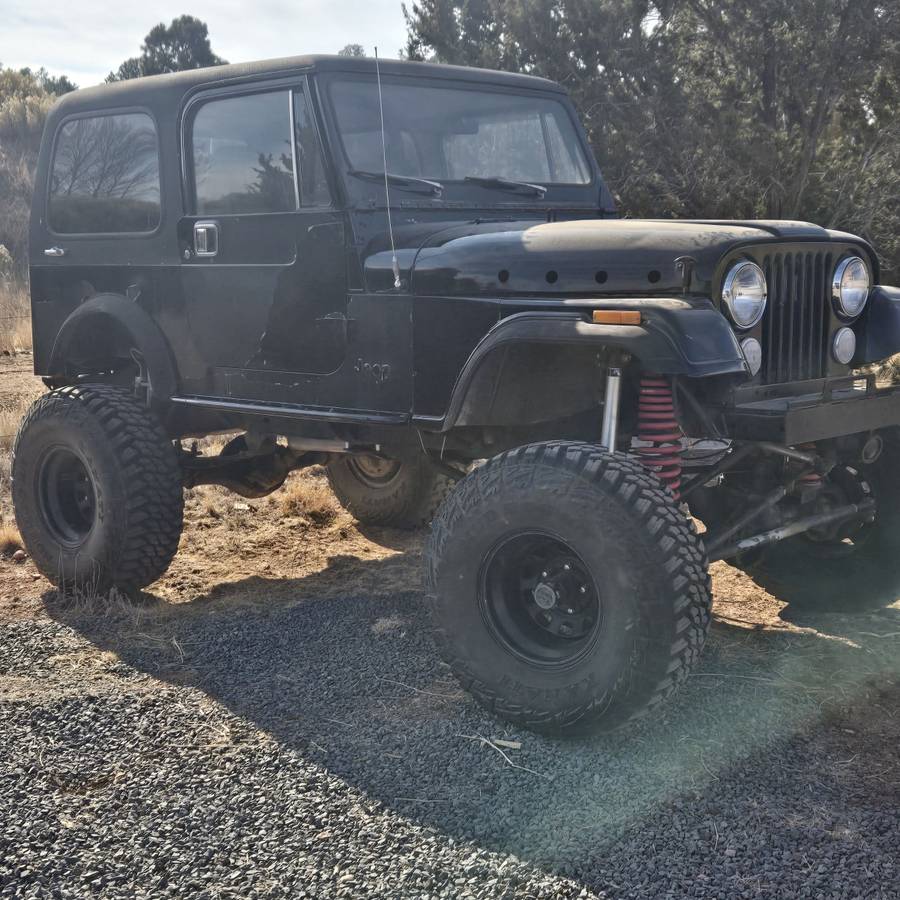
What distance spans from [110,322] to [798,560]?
3.13 meters

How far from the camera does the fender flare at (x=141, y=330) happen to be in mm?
4934

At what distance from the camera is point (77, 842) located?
2.93 meters

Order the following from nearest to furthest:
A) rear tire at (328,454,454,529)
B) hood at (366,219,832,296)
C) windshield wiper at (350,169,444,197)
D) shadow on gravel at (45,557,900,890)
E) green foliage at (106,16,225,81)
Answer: shadow on gravel at (45,557,900,890) < hood at (366,219,832,296) < windshield wiper at (350,169,444,197) < rear tire at (328,454,454,529) < green foliage at (106,16,225,81)

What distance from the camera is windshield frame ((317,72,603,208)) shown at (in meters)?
4.29

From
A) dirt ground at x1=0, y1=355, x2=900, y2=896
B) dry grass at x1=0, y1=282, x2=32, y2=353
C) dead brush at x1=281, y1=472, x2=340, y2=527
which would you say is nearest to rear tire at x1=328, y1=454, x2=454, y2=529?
dirt ground at x1=0, y1=355, x2=900, y2=896

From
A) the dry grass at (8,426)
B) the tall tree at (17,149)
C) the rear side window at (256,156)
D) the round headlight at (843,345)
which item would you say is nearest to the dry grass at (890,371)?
the round headlight at (843,345)

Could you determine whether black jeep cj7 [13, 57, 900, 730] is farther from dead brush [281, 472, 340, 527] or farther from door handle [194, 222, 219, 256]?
dead brush [281, 472, 340, 527]

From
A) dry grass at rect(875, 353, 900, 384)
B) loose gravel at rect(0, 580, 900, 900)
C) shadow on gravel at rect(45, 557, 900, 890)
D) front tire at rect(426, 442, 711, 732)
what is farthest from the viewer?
dry grass at rect(875, 353, 900, 384)

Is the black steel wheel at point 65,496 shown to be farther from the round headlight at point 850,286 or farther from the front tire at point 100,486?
the round headlight at point 850,286

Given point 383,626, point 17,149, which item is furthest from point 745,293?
point 17,149

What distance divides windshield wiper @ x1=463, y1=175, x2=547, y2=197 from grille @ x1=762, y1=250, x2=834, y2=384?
1.20 m

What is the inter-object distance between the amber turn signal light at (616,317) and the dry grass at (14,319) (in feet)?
35.9

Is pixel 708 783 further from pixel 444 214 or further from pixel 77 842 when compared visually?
pixel 444 214

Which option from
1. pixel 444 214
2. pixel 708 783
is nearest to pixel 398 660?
pixel 708 783
